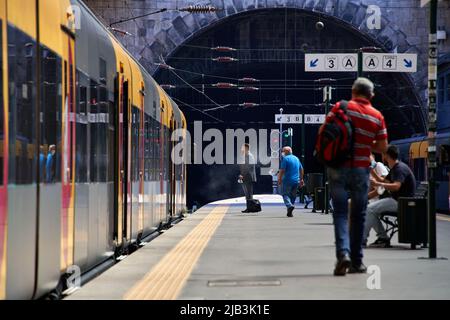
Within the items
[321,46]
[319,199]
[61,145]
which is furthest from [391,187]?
[321,46]

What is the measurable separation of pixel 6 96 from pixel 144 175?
36.2 ft

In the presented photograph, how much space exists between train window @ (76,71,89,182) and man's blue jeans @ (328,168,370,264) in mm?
2291

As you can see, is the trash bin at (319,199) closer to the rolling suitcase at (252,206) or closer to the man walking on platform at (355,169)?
the rolling suitcase at (252,206)

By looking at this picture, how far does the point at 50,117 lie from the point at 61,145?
0.63 metres

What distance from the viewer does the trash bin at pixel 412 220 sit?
14359mm

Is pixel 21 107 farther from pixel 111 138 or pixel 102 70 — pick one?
pixel 111 138

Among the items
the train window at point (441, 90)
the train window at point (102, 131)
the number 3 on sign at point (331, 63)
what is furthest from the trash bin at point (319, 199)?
the train window at point (102, 131)

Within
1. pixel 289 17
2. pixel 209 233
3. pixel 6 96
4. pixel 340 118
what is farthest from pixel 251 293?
pixel 289 17

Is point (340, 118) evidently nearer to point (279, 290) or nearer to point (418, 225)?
point (279, 290)

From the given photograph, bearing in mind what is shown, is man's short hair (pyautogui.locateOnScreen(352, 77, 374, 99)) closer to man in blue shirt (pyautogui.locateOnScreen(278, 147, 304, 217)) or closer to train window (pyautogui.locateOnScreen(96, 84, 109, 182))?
train window (pyautogui.locateOnScreen(96, 84, 109, 182))

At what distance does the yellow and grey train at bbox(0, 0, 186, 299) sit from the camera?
718 cm

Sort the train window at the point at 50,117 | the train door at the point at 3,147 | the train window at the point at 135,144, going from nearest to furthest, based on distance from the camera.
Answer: the train door at the point at 3,147 < the train window at the point at 50,117 < the train window at the point at 135,144

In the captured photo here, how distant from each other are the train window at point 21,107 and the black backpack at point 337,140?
330 centimetres

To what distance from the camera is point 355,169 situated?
10477 mm
